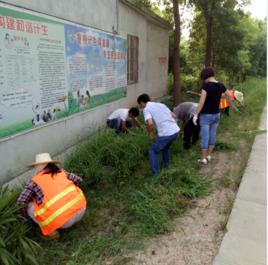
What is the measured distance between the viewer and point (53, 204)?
293 cm

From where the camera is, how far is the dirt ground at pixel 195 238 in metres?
2.75

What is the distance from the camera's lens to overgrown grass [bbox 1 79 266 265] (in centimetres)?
299

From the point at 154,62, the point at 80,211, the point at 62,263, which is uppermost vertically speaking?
the point at 154,62

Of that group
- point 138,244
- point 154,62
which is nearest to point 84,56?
point 138,244

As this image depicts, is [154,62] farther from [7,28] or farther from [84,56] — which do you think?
[7,28]

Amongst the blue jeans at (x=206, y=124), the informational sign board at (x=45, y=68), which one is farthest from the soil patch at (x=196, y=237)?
the informational sign board at (x=45, y=68)

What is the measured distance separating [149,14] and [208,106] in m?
6.02

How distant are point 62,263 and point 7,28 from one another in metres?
2.89

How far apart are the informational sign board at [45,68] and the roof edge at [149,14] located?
6.06 feet

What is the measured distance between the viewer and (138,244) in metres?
2.97

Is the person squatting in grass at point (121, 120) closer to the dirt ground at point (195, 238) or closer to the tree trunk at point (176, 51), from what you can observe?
the dirt ground at point (195, 238)

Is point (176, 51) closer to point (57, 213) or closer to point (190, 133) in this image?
point (190, 133)

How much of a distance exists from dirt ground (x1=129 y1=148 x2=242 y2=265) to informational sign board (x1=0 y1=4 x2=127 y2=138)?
2432 mm

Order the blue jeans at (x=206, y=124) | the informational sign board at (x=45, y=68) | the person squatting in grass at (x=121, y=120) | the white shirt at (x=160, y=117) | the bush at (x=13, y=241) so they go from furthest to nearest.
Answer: the person squatting in grass at (x=121, y=120)
the blue jeans at (x=206, y=124)
the white shirt at (x=160, y=117)
the informational sign board at (x=45, y=68)
the bush at (x=13, y=241)
